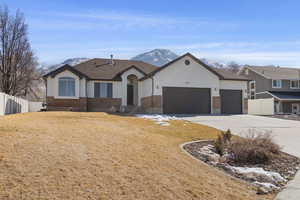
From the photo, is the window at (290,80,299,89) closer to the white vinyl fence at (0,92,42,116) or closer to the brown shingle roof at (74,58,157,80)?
the brown shingle roof at (74,58,157,80)

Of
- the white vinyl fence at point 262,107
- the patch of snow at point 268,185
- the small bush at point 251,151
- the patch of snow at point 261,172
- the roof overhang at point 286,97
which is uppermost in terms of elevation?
the roof overhang at point 286,97

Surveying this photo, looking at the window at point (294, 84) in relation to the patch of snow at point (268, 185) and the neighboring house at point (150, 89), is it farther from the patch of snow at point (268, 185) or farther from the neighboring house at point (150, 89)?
the patch of snow at point (268, 185)

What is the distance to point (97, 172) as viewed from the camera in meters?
5.77

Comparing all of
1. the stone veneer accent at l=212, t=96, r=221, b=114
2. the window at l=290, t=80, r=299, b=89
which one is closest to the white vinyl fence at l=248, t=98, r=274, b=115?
the window at l=290, t=80, r=299, b=89

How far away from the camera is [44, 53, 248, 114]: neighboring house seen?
26859 millimetres

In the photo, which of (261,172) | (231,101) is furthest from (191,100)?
(261,172)

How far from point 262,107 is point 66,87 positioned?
26.4 metres

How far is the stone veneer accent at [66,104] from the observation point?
87.6 feet

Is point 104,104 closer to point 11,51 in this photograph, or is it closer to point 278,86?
point 11,51

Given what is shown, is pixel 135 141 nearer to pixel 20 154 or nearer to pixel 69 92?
pixel 20 154

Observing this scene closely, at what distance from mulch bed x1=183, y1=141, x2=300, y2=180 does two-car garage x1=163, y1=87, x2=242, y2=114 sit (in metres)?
16.5

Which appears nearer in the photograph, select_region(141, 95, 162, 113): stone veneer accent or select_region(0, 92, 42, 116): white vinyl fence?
select_region(0, 92, 42, 116): white vinyl fence

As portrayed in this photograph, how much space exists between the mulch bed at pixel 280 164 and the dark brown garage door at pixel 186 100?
16496 mm

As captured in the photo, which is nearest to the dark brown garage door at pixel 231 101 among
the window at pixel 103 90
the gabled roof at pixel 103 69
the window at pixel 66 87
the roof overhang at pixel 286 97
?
the gabled roof at pixel 103 69
